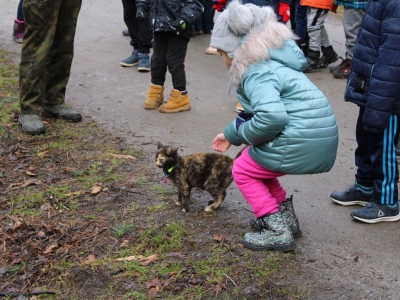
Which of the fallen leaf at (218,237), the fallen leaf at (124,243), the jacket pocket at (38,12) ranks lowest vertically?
the fallen leaf at (124,243)

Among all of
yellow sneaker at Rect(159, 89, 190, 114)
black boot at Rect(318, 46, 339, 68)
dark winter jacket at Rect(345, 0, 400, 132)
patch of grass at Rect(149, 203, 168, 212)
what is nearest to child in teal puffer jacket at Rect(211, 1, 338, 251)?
dark winter jacket at Rect(345, 0, 400, 132)

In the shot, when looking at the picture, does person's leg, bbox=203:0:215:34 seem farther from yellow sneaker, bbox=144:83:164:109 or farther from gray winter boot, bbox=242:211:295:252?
gray winter boot, bbox=242:211:295:252

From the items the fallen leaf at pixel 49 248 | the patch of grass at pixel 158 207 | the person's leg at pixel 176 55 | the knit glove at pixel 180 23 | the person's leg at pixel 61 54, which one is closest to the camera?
the fallen leaf at pixel 49 248

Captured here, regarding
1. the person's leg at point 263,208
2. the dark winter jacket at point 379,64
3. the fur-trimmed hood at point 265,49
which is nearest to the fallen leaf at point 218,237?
the person's leg at point 263,208

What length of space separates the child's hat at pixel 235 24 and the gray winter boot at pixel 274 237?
1.22m

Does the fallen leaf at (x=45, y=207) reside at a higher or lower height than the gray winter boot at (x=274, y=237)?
lower

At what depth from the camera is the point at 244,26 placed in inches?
144

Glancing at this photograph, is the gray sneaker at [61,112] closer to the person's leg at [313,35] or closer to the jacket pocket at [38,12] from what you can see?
the jacket pocket at [38,12]

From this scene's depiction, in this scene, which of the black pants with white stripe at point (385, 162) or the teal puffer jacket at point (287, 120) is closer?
the teal puffer jacket at point (287, 120)

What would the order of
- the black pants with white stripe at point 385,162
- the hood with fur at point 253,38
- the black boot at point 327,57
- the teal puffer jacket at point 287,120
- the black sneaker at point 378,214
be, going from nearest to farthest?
the teal puffer jacket at point 287,120 → the hood with fur at point 253,38 → the black pants with white stripe at point 385,162 → the black sneaker at point 378,214 → the black boot at point 327,57

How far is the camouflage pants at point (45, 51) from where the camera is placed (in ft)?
18.8

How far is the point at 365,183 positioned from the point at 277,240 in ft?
4.18

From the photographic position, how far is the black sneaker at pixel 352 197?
4723 mm

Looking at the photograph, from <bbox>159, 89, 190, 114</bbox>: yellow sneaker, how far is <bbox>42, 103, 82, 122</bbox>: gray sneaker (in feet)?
3.57
